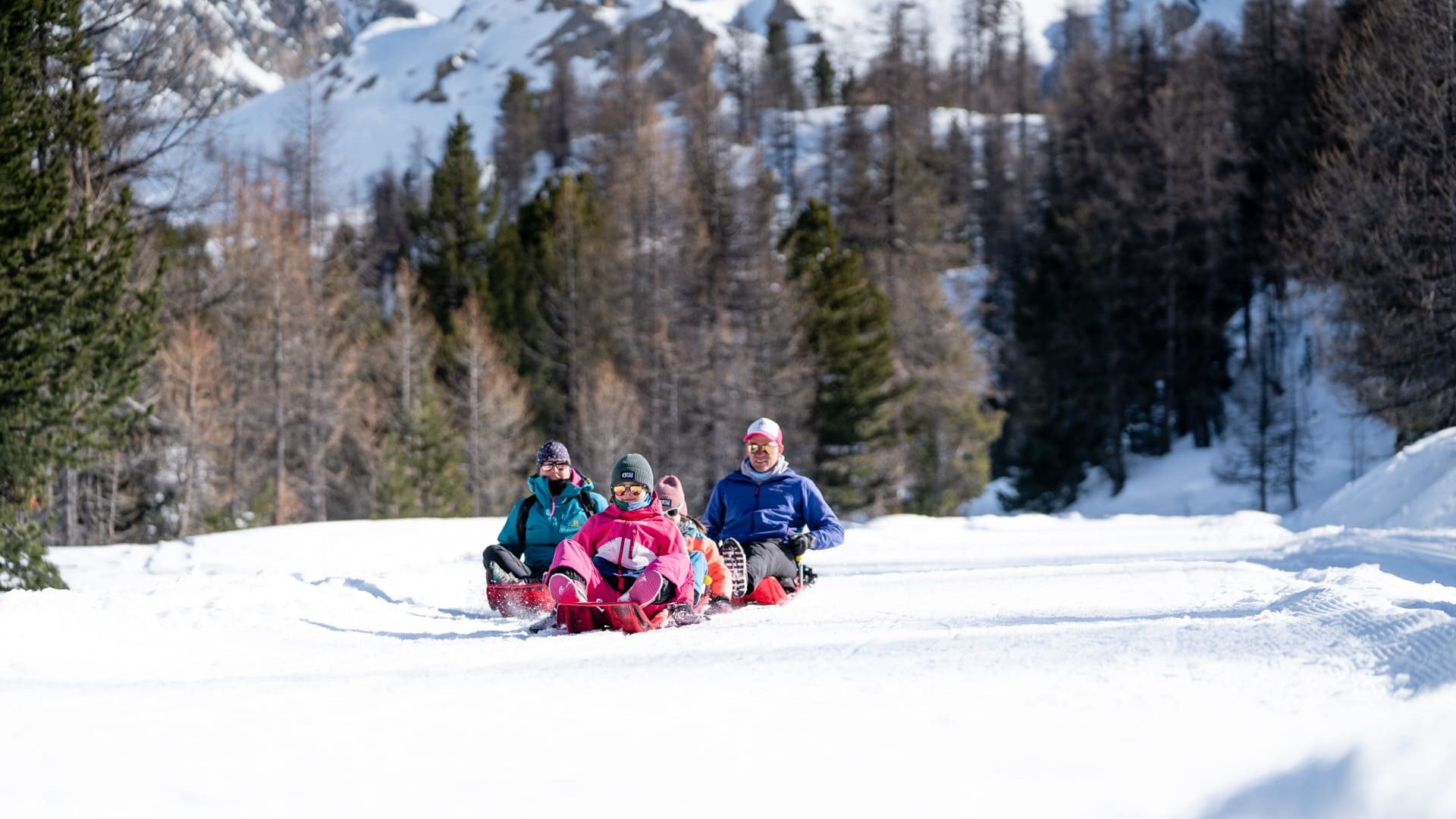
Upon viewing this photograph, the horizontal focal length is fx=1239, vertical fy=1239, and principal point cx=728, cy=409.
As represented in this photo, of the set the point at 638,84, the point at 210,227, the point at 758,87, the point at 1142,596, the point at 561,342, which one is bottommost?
the point at 1142,596

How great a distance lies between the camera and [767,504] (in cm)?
995

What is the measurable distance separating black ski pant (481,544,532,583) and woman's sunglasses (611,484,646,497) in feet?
6.89

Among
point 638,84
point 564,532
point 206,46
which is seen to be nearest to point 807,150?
point 638,84

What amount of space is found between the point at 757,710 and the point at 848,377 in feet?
108

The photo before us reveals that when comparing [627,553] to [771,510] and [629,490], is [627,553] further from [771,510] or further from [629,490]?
[771,510]

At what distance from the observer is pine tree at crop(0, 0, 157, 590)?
11664 mm

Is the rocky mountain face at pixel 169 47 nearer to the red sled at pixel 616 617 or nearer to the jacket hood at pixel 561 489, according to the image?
the jacket hood at pixel 561 489

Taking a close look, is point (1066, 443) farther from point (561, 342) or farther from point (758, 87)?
point (758, 87)

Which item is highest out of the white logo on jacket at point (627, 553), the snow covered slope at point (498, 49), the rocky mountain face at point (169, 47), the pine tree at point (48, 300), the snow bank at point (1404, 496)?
the snow covered slope at point (498, 49)

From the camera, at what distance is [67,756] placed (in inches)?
153

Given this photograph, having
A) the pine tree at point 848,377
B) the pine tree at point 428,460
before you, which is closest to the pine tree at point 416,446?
the pine tree at point 428,460

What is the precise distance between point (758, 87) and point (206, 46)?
6764 cm

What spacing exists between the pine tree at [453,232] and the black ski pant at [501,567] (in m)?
40.0

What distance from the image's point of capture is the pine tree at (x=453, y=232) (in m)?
49.0
